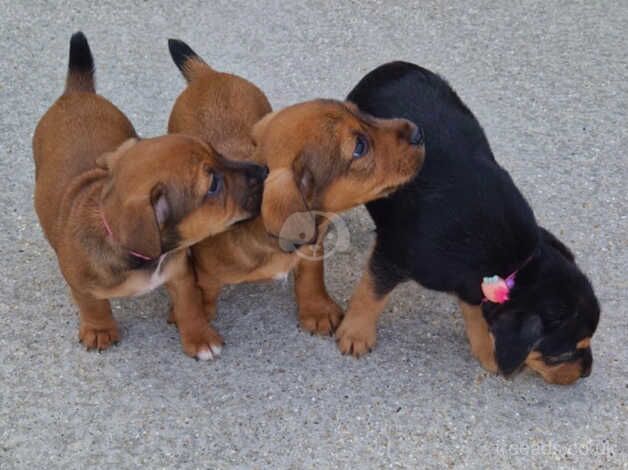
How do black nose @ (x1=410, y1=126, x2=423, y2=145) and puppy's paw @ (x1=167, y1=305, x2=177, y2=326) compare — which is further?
puppy's paw @ (x1=167, y1=305, x2=177, y2=326)

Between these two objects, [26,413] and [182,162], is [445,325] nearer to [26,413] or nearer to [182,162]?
[182,162]

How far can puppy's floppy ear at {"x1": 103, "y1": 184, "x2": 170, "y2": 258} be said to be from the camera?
11.6 feet

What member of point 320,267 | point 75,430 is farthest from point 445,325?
point 75,430

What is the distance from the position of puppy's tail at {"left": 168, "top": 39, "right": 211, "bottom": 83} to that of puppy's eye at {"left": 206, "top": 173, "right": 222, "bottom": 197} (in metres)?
1.40

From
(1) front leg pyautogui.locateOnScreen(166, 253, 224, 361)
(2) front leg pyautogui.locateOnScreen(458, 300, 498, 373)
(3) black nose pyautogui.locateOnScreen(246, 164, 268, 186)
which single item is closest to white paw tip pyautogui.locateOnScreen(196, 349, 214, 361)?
(1) front leg pyautogui.locateOnScreen(166, 253, 224, 361)

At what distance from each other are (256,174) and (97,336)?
1.54 metres

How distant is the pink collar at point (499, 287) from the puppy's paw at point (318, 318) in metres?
1.11

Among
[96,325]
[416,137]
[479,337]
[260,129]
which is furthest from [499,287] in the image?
[96,325]

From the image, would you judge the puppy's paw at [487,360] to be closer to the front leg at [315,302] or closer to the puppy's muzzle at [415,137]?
the front leg at [315,302]

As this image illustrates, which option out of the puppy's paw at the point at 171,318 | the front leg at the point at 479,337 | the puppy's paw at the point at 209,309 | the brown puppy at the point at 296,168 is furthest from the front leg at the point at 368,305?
the puppy's paw at the point at 171,318

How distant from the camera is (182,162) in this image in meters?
3.71

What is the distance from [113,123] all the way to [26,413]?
1706mm

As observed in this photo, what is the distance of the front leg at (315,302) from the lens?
183 inches

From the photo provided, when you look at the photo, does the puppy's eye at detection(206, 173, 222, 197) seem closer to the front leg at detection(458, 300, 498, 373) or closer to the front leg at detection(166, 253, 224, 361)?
the front leg at detection(166, 253, 224, 361)
